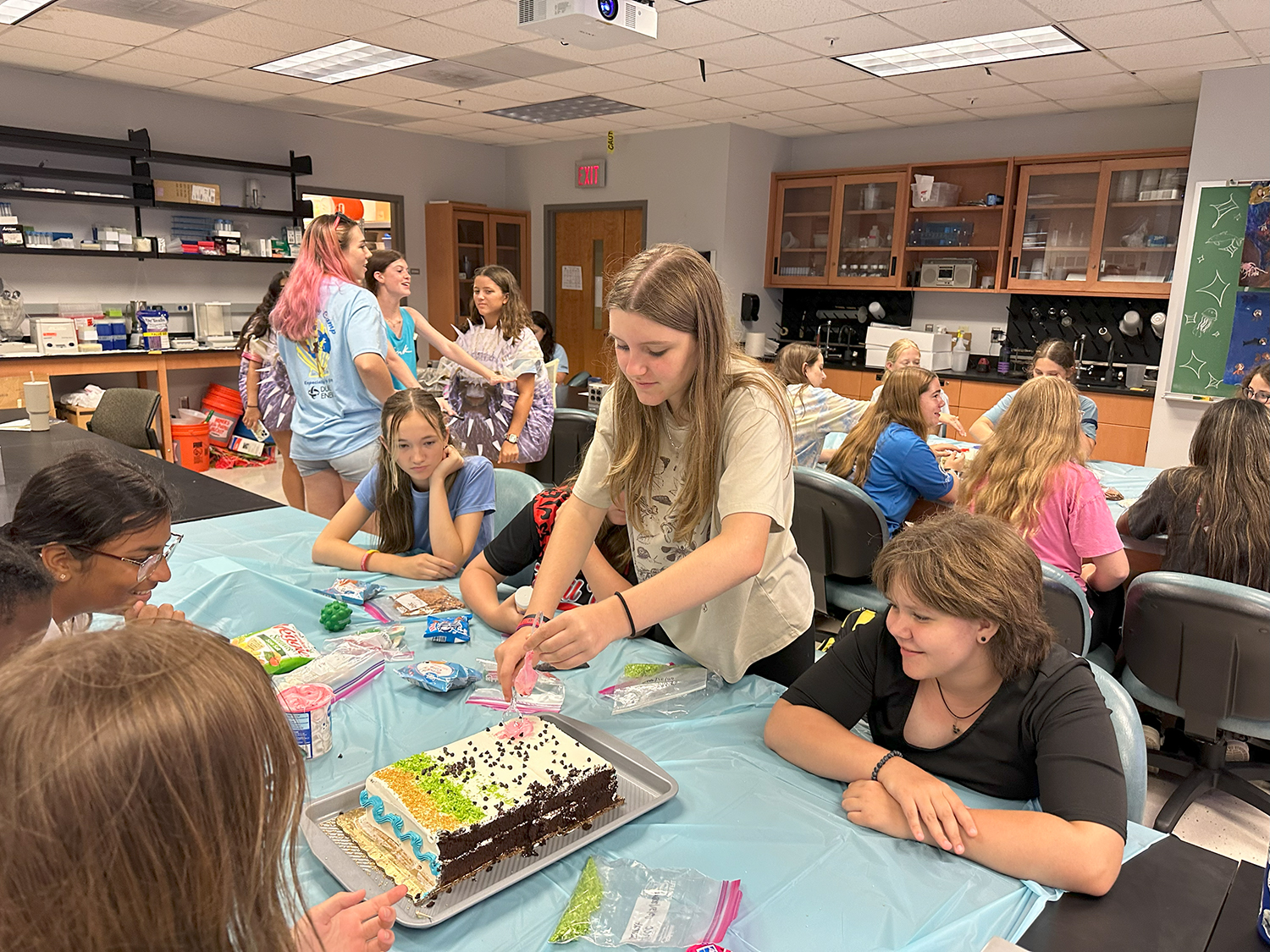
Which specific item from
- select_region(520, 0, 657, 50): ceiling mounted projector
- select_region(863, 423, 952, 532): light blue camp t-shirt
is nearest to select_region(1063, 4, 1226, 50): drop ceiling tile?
select_region(520, 0, 657, 50): ceiling mounted projector

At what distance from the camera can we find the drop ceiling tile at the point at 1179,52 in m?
4.08

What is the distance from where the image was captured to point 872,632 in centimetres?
133

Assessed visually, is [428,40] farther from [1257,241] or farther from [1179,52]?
[1257,241]

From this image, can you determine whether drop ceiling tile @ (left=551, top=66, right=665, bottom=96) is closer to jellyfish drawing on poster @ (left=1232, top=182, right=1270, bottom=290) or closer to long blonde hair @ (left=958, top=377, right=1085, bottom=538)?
jellyfish drawing on poster @ (left=1232, top=182, right=1270, bottom=290)

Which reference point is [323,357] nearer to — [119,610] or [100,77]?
[119,610]

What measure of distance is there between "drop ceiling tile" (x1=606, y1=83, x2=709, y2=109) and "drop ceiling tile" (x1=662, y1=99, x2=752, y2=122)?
10 cm

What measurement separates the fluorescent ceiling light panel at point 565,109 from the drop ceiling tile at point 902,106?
1604 mm

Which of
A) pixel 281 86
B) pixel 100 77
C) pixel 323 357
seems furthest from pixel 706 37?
pixel 100 77

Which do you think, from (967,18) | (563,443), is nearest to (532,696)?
(563,443)

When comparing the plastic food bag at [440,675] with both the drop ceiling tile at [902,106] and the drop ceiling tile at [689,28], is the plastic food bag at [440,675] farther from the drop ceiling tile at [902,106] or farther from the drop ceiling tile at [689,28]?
the drop ceiling tile at [902,106]

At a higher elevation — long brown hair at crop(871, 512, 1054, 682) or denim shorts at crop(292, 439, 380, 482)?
long brown hair at crop(871, 512, 1054, 682)

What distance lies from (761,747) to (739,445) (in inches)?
19.2

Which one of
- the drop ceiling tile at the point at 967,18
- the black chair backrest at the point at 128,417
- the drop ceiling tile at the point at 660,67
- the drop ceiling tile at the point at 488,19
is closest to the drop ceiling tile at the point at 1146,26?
the drop ceiling tile at the point at 967,18

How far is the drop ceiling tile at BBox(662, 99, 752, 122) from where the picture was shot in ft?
19.3
